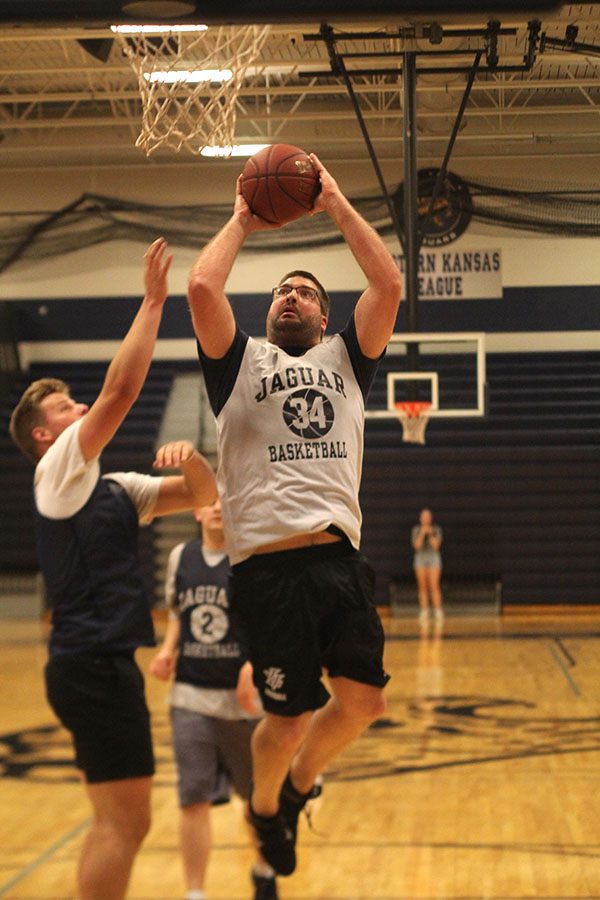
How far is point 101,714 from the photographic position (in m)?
3.84

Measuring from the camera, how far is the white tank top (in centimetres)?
350

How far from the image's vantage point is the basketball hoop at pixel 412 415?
10.7m

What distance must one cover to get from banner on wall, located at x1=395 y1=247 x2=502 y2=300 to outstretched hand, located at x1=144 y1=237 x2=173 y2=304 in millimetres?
3962

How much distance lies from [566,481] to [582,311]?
21.9 ft

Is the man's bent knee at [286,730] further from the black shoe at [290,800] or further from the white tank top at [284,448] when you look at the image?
the white tank top at [284,448]

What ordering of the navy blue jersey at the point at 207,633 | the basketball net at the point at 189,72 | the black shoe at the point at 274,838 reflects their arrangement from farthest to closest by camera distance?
1. the navy blue jersey at the point at 207,633
2. the basketball net at the point at 189,72
3. the black shoe at the point at 274,838

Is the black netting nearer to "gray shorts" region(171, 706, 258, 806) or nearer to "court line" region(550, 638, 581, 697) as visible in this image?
"gray shorts" region(171, 706, 258, 806)

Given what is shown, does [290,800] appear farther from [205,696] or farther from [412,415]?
[412,415]

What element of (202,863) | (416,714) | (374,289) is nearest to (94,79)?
(374,289)

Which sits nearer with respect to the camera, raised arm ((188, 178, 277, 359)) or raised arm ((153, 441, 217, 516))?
raised arm ((188, 178, 277, 359))

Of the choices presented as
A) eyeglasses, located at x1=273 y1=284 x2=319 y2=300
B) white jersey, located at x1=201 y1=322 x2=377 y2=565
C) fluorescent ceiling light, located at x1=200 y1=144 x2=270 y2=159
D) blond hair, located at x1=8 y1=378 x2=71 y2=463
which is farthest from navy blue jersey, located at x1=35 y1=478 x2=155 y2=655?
fluorescent ceiling light, located at x1=200 y1=144 x2=270 y2=159

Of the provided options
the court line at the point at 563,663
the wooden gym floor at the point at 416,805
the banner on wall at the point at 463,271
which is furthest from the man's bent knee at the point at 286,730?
the court line at the point at 563,663

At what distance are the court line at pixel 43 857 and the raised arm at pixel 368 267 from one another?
3.26m

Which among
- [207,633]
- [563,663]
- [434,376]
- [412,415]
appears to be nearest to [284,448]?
[207,633]
